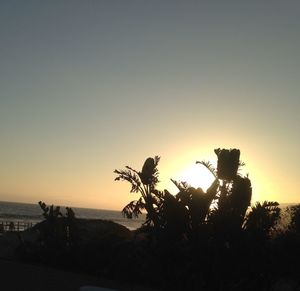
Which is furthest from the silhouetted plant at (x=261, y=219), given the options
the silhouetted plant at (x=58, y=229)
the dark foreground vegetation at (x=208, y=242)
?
the silhouetted plant at (x=58, y=229)

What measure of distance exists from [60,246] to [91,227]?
12.5 feet

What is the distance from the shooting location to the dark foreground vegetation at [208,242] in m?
14.6

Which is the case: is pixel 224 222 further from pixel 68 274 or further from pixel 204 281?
pixel 68 274

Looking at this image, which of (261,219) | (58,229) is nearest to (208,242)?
(261,219)

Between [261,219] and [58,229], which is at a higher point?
[261,219]

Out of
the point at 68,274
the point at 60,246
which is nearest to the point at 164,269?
the point at 68,274

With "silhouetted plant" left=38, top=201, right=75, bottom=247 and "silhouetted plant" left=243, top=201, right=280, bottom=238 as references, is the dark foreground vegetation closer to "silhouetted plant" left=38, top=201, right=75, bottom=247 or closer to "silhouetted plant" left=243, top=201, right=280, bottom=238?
"silhouetted plant" left=243, top=201, right=280, bottom=238

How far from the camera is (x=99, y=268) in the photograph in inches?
713

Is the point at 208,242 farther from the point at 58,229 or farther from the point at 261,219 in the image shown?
Answer: the point at 58,229

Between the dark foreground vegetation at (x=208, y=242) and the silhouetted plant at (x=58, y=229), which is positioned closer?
the dark foreground vegetation at (x=208, y=242)

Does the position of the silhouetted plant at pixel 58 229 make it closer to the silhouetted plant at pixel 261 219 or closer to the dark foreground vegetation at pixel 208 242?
the dark foreground vegetation at pixel 208 242

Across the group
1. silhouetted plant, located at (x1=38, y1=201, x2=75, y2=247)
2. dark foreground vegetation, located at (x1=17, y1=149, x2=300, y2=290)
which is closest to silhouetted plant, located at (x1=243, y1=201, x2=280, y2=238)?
dark foreground vegetation, located at (x1=17, y1=149, x2=300, y2=290)

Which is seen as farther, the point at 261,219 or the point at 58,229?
the point at 58,229

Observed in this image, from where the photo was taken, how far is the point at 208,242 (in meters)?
14.6
